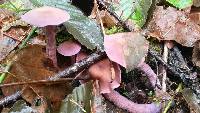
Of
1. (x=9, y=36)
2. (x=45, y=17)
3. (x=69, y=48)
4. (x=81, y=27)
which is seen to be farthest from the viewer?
(x=9, y=36)

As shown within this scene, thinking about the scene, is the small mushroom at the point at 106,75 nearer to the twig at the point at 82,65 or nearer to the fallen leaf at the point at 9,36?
the twig at the point at 82,65

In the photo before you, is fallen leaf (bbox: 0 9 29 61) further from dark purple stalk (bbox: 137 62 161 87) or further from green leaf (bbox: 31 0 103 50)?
dark purple stalk (bbox: 137 62 161 87)

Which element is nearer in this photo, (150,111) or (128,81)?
(150,111)

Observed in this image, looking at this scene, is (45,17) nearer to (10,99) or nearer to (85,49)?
(85,49)

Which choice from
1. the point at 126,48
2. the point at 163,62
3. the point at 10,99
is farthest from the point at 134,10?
the point at 10,99

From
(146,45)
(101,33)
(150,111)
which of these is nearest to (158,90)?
(150,111)

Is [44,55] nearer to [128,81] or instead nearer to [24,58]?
[24,58]

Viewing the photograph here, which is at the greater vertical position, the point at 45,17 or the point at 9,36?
the point at 45,17
